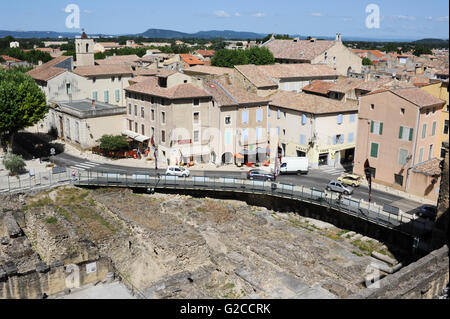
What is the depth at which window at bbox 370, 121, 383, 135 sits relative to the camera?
46.9 meters

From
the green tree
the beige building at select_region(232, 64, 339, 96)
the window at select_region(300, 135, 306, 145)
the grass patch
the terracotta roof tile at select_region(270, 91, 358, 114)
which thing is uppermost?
the green tree

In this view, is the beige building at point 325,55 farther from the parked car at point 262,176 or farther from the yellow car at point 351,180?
the parked car at point 262,176

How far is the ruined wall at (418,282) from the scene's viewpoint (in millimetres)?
19511

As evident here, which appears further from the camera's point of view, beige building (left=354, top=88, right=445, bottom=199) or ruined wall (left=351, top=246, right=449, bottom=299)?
beige building (left=354, top=88, right=445, bottom=199)

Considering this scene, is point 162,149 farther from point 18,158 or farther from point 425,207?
point 425,207

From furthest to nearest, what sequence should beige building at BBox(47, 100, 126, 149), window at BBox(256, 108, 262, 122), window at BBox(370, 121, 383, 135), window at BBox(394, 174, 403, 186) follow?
beige building at BBox(47, 100, 126, 149) < window at BBox(256, 108, 262, 122) < window at BBox(370, 121, 383, 135) < window at BBox(394, 174, 403, 186)

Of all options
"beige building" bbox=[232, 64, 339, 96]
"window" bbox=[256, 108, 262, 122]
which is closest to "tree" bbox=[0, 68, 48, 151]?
"window" bbox=[256, 108, 262, 122]

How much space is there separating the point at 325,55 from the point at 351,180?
44.6m

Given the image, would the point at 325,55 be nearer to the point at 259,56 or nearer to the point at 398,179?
the point at 259,56

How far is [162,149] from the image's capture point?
180ft

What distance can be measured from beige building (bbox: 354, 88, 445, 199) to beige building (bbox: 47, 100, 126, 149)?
3318cm

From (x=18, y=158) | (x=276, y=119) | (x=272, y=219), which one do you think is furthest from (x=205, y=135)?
(x=18, y=158)

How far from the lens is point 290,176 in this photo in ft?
165

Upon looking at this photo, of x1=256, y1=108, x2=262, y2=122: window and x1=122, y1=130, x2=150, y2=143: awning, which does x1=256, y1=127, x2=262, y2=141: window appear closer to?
x1=256, y1=108, x2=262, y2=122: window
